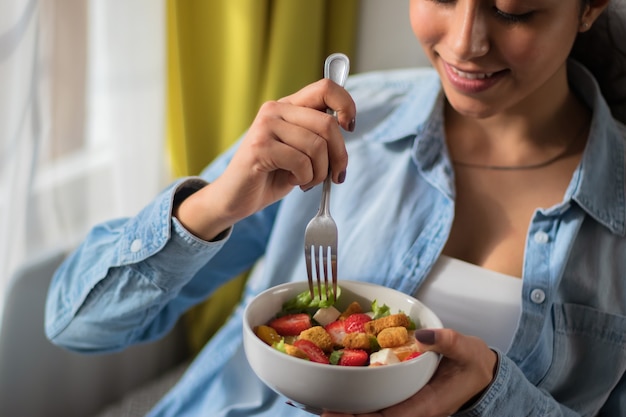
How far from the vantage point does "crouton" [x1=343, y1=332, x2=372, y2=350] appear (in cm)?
89

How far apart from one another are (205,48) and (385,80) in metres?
0.39

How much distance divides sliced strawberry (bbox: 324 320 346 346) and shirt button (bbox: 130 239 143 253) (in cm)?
31

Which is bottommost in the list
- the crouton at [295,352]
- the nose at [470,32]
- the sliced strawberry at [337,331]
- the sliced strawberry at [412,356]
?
the sliced strawberry at [337,331]

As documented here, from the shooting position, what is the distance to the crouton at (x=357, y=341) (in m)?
0.89

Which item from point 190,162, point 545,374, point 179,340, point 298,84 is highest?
point 298,84

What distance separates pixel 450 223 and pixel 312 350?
1.33 ft

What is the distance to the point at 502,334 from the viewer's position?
3.77ft

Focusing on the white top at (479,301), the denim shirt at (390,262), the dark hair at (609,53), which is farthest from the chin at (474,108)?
the dark hair at (609,53)

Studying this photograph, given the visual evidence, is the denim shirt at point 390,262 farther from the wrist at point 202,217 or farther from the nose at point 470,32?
the nose at point 470,32

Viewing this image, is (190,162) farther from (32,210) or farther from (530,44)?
(530,44)

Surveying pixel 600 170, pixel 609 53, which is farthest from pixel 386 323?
pixel 609 53

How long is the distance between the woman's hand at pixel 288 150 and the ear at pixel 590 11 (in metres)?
0.42

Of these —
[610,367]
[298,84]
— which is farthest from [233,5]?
[610,367]

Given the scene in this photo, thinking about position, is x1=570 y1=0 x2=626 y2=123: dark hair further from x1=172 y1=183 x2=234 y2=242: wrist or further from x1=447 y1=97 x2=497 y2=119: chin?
x1=172 y1=183 x2=234 y2=242: wrist
